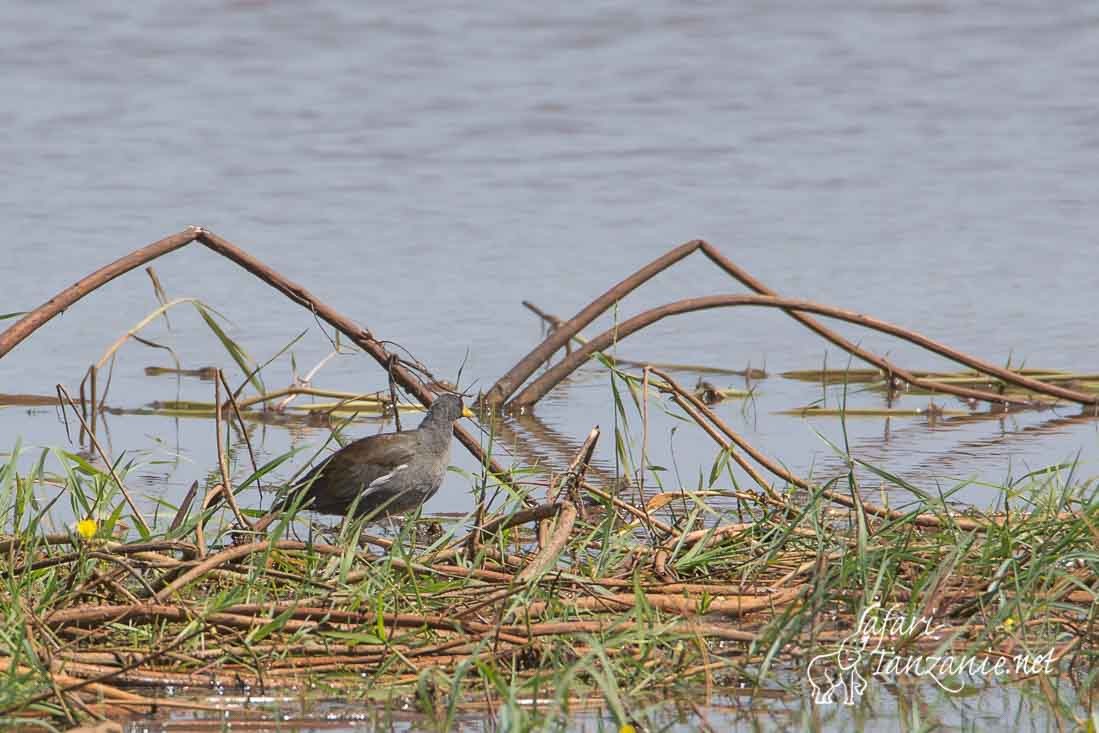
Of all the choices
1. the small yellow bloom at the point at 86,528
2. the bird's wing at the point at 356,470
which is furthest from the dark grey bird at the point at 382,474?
the small yellow bloom at the point at 86,528

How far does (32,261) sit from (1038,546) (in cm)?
583

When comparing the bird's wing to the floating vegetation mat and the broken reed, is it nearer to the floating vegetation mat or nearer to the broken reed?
the floating vegetation mat

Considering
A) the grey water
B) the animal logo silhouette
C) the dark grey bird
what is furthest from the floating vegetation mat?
the grey water

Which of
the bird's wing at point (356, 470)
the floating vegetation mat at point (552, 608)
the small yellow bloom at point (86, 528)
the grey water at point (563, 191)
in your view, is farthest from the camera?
the grey water at point (563, 191)

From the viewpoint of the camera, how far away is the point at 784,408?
7.51 metres

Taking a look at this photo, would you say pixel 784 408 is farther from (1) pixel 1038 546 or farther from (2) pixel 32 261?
(2) pixel 32 261

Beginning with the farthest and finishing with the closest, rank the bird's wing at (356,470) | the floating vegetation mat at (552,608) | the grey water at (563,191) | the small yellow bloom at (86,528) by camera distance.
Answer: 1. the grey water at (563,191)
2. the bird's wing at (356,470)
3. the small yellow bloom at (86,528)
4. the floating vegetation mat at (552,608)

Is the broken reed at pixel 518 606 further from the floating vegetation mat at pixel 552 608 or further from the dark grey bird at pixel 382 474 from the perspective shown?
the dark grey bird at pixel 382 474

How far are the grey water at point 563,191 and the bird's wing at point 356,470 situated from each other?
0.59 meters

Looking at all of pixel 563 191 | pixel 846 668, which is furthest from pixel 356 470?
pixel 563 191

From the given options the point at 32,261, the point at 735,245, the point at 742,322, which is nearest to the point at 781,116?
the point at 735,245

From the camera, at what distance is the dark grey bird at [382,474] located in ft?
18.2

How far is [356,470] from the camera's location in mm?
5539

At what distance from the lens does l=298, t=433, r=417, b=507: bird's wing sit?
217 inches
